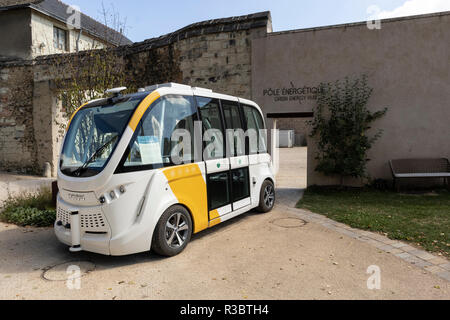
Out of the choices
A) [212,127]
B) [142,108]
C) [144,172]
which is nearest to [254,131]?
[212,127]

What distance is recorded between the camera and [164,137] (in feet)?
14.0

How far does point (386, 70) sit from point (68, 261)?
8.63m

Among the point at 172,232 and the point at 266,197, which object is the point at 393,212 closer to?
the point at 266,197

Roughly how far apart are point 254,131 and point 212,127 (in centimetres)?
138

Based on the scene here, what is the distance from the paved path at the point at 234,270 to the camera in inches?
127

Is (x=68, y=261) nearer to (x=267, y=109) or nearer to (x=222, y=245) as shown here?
(x=222, y=245)

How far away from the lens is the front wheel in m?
6.42

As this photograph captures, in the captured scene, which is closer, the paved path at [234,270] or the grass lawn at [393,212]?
the paved path at [234,270]

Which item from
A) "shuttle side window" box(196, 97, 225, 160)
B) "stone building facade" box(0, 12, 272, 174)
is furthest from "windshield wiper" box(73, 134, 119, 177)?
"stone building facade" box(0, 12, 272, 174)

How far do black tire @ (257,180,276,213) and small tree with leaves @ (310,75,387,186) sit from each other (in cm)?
255

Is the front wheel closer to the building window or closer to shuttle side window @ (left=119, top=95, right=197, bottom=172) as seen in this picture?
shuttle side window @ (left=119, top=95, right=197, bottom=172)

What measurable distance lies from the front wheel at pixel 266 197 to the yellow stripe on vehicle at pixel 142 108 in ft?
10.2

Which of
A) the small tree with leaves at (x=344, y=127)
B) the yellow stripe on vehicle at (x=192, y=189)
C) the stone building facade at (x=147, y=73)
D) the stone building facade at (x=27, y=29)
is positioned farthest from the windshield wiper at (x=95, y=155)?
the stone building facade at (x=27, y=29)

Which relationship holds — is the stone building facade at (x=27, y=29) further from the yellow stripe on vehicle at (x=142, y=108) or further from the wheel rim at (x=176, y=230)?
the wheel rim at (x=176, y=230)
